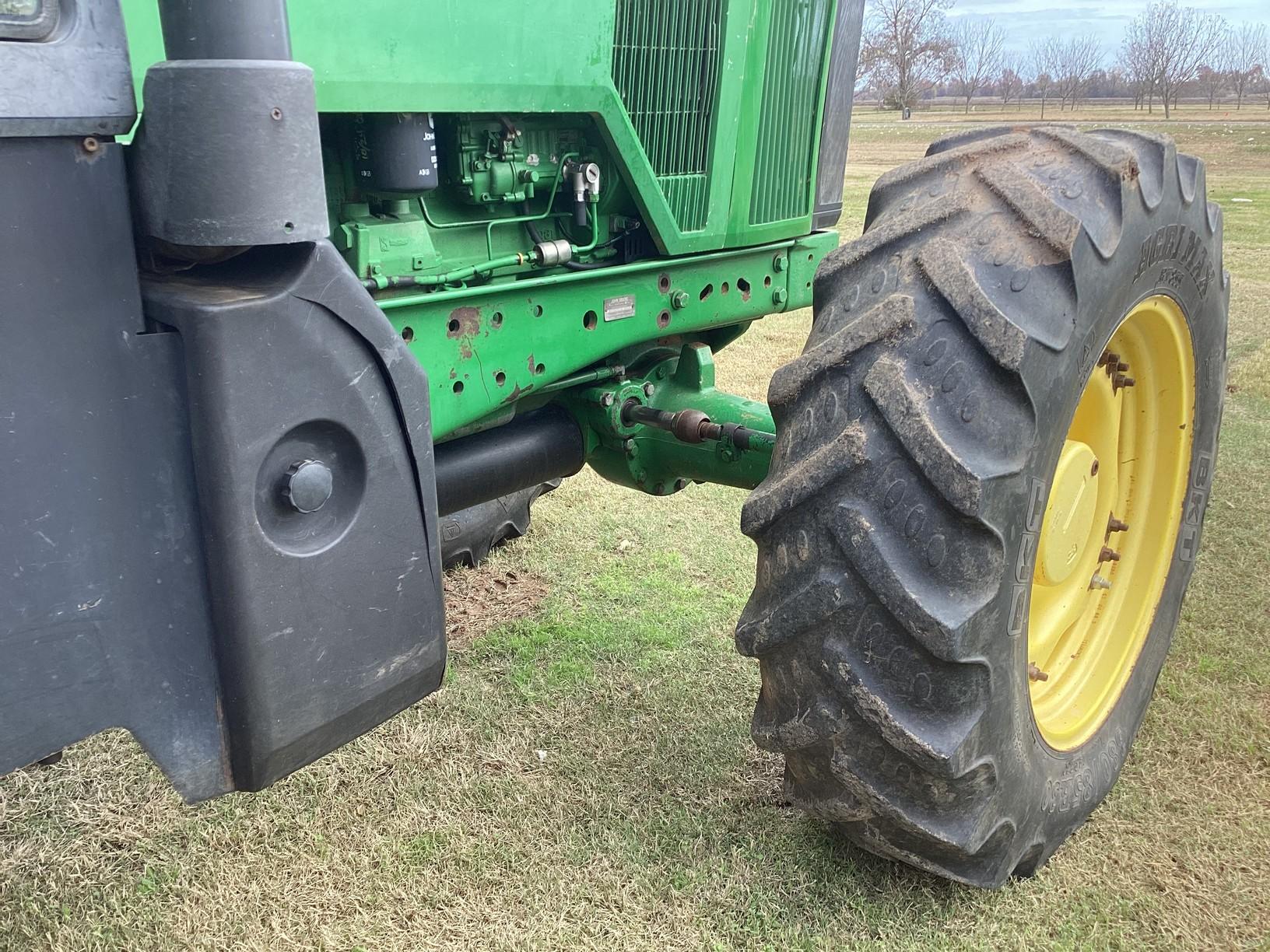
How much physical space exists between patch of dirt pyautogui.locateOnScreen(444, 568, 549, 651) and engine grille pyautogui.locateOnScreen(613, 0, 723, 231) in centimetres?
143

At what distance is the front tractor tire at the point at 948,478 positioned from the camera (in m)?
1.71

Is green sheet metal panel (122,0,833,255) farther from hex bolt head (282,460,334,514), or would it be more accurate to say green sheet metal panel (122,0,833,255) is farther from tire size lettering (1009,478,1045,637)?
tire size lettering (1009,478,1045,637)

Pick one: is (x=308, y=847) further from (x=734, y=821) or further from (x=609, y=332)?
(x=609, y=332)

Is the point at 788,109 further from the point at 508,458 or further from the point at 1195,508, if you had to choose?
the point at 1195,508

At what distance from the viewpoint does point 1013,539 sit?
1779 millimetres

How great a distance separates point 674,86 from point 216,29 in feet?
4.50

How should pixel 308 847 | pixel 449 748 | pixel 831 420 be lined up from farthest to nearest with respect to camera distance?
pixel 449 748
pixel 308 847
pixel 831 420

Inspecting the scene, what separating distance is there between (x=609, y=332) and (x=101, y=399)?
134 cm

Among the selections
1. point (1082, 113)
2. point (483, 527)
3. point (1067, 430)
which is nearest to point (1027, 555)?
point (1067, 430)

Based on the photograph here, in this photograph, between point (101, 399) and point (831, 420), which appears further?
point (831, 420)

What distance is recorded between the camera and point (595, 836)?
2.34m

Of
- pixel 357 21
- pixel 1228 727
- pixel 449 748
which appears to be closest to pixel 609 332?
pixel 357 21

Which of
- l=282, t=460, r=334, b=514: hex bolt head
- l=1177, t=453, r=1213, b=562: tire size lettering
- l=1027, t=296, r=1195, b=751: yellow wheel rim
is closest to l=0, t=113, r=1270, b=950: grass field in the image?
l=1027, t=296, r=1195, b=751: yellow wheel rim

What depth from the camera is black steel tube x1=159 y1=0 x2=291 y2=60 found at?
1147 millimetres
